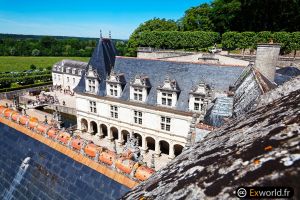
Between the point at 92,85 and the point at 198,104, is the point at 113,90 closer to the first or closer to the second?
the point at 92,85

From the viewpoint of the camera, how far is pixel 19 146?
8898 millimetres

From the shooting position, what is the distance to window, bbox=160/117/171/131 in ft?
76.2

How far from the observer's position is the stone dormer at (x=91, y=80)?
26.8 meters

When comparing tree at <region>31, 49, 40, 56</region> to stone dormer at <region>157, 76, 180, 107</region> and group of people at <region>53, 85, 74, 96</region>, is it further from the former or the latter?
stone dormer at <region>157, 76, 180, 107</region>

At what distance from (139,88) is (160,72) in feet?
8.42

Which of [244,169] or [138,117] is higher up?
[244,169]

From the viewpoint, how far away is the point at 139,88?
24.2 meters

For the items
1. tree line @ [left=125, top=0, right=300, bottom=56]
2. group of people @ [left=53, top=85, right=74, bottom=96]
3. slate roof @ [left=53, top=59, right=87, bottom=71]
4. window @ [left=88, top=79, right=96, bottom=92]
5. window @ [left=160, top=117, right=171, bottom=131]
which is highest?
tree line @ [left=125, top=0, right=300, bottom=56]

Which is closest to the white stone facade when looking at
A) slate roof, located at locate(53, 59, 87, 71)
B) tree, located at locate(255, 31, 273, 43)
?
tree, located at locate(255, 31, 273, 43)

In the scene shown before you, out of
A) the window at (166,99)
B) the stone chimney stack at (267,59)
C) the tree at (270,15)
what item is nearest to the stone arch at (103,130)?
the window at (166,99)

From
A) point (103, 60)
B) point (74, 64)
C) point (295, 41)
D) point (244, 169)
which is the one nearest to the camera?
point (244, 169)

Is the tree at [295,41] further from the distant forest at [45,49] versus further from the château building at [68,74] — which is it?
the distant forest at [45,49]

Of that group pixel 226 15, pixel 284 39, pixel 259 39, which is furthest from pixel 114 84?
pixel 226 15

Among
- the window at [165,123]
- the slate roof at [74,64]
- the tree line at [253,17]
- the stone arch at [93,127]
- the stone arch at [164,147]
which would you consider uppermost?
the tree line at [253,17]
